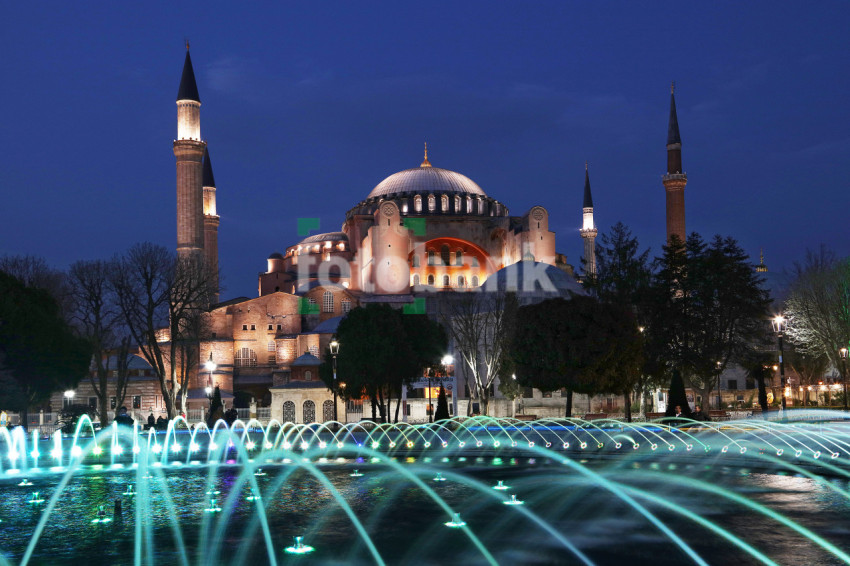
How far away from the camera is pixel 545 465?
1781 centimetres

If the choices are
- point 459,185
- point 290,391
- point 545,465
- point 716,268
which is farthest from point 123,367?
point 459,185

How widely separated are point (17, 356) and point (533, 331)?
17.2 meters

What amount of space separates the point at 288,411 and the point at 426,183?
144 ft

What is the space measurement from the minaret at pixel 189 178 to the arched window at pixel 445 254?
22.6 metres

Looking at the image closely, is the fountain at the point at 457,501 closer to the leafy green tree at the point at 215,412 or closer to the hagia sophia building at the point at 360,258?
the leafy green tree at the point at 215,412

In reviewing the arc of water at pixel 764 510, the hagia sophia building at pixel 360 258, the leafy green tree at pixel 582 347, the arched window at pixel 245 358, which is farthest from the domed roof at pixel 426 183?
the arc of water at pixel 764 510

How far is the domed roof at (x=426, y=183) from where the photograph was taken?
262 ft

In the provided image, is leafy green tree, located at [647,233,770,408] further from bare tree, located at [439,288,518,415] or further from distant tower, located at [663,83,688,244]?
distant tower, located at [663,83,688,244]

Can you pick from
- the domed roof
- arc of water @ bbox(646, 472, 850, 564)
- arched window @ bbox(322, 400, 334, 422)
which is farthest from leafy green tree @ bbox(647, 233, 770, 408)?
the domed roof

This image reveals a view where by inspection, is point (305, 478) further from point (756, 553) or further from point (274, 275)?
point (274, 275)

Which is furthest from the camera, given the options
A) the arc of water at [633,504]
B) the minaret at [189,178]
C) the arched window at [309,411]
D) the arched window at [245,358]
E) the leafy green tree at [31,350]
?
the arched window at [245,358]

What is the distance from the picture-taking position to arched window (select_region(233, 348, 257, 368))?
209 feet

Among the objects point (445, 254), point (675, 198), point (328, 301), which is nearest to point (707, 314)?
point (675, 198)

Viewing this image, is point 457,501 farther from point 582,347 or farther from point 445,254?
point 445,254
